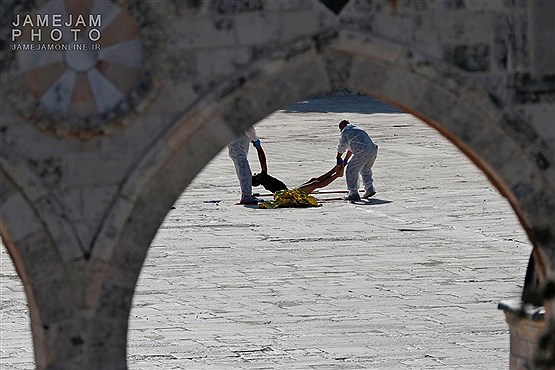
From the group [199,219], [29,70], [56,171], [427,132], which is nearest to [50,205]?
[56,171]

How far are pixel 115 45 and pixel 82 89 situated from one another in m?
0.28

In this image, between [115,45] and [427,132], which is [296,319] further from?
[427,132]

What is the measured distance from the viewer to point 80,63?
27.7 feet

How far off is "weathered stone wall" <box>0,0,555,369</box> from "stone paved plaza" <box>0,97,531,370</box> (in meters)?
5.46

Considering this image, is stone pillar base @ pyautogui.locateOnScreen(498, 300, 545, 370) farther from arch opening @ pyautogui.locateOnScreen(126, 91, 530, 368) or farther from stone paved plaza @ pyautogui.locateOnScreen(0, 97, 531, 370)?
arch opening @ pyautogui.locateOnScreen(126, 91, 530, 368)

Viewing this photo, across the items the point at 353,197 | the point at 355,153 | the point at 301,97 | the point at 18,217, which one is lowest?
the point at 353,197

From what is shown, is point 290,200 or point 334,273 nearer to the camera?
point 334,273

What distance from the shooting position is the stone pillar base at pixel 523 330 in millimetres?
9711

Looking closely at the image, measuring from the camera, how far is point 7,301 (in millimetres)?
17031

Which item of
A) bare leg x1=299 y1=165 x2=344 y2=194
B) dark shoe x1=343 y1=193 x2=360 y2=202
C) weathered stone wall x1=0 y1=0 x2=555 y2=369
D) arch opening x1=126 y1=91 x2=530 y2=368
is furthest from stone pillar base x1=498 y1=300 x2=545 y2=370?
bare leg x1=299 y1=165 x2=344 y2=194

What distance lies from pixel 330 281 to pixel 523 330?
7875 millimetres

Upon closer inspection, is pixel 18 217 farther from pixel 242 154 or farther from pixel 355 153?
pixel 355 153

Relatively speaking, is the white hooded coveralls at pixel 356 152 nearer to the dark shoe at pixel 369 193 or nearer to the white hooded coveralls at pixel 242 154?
the dark shoe at pixel 369 193

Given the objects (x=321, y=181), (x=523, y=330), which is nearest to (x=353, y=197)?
(x=321, y=181)
